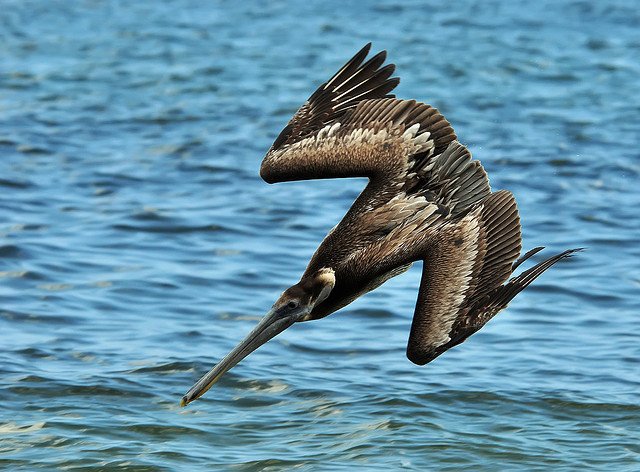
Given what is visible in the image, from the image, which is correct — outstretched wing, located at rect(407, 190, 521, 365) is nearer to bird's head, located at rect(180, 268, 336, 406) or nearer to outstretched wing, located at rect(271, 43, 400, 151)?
bird's head, located at rect(180, 268, 336, 406)

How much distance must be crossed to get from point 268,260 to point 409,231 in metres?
4.34

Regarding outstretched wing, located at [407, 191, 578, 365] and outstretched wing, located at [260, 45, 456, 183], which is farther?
outstretched wing, located at [260, 45, 456, 183]

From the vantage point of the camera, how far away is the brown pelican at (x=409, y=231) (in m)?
6.44

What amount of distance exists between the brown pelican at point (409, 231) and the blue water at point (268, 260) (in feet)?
4.04

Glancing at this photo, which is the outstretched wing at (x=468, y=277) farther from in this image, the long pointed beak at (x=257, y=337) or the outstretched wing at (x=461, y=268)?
the long pointed beak at (x=257, y=337)

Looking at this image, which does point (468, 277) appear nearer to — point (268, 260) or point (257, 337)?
point (257, 337)

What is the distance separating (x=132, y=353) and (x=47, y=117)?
7.00 metres

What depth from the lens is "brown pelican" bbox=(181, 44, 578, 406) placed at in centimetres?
644

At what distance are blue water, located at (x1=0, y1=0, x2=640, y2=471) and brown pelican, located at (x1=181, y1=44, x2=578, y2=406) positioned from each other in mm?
1231

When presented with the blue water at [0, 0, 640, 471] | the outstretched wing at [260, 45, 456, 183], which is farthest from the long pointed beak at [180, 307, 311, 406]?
the blue water at [0, 0, 640, 471]

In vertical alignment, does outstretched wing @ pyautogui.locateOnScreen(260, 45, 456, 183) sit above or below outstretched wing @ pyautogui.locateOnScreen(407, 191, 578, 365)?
above

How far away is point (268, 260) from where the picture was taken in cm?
1094

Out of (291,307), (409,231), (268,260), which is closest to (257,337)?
(291,307)

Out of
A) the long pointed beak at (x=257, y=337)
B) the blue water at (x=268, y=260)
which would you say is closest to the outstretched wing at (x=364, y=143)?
the long pointed beak at (x=257, y=337)
